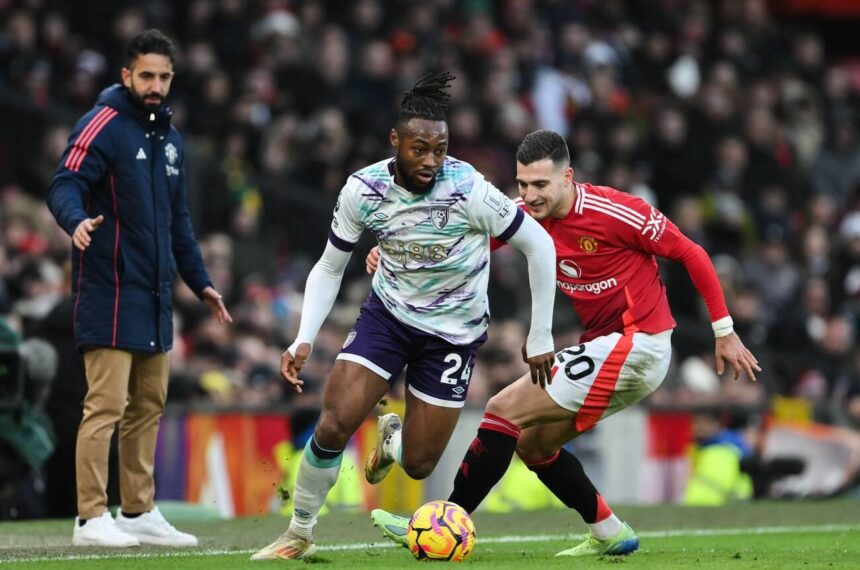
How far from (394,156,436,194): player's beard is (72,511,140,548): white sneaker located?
8.30 ft

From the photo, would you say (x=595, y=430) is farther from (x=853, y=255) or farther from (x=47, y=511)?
(x=853, y=255)

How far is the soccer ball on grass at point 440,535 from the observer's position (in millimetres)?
7953

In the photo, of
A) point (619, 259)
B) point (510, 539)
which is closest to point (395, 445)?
point (619, 259)

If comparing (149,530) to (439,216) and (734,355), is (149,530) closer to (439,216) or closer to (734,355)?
(439,216)

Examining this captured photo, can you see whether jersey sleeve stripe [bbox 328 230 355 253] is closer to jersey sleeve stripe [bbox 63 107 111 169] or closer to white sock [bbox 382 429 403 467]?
white sock [bbox 382 429 403 467]

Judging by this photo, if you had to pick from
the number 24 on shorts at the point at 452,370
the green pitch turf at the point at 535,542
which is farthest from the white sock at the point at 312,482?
the number 24 on shorts at the point at 452,370

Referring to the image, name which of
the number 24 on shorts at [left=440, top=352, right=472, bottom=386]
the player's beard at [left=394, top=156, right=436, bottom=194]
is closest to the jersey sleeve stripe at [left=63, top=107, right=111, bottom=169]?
the player's beard at [left=394, top=156, right=436, bottom=194]

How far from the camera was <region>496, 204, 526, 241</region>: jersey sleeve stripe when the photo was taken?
8.08 m

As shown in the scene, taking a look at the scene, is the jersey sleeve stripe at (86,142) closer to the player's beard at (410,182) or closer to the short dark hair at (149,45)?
the short dark hair at (149,45)

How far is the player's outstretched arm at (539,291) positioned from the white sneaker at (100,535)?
245 centimetres

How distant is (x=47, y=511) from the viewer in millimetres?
12172

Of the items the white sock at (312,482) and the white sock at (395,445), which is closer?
the white sock at (312,482)

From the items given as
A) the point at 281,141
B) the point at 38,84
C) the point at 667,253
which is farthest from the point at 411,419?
the point at 281,141

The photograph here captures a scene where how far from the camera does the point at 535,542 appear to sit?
9.95 meters
